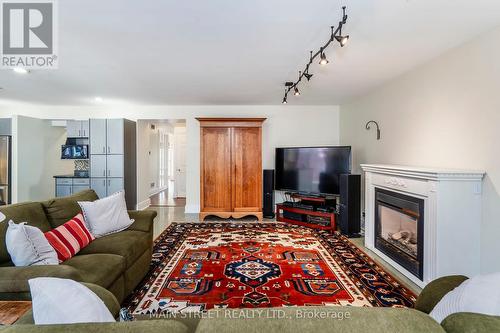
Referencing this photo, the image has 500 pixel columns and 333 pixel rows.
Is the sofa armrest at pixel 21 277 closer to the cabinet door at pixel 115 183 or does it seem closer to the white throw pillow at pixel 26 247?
the white throw pillow at pixel 26 247

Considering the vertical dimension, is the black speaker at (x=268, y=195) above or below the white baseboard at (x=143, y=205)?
above

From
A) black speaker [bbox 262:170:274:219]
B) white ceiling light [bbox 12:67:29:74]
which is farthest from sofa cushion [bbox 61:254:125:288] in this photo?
black speaker [bbox 262:170:274:219]

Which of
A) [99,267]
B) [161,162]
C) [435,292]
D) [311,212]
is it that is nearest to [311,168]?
[311,212]

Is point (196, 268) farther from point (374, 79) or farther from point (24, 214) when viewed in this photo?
point (374, 79)

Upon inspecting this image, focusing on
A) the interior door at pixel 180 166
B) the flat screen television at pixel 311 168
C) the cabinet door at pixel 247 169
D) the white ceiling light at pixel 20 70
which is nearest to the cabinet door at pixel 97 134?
the white ceiling light at pixel 20 70

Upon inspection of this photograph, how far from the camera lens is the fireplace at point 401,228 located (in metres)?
2.50

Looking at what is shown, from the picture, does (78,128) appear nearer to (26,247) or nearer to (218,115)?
(218,115)

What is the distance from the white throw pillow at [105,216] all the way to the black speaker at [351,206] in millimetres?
3192

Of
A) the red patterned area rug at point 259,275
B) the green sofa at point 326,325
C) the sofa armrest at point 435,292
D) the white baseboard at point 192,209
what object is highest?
the green sofa at point 326,325

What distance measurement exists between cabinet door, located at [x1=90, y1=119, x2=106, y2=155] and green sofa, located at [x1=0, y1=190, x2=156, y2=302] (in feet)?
9.18

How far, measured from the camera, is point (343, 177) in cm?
414

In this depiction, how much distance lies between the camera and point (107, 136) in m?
5.13

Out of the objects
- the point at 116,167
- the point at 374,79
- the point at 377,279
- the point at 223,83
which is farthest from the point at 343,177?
the point at 116,167

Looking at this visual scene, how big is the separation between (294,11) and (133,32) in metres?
1.47
